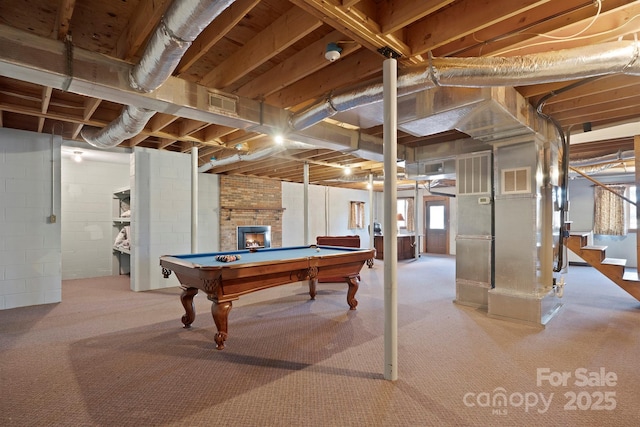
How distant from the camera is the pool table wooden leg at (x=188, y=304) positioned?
11.3 ft

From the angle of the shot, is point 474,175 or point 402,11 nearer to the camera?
point 402,11

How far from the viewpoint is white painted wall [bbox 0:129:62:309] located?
4281mm

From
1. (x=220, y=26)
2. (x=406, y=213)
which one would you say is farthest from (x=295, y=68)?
(x=406, y=213)

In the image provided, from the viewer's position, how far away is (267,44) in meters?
2.37

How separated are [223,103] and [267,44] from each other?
92cm

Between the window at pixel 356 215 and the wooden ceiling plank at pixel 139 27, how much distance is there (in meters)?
9.08

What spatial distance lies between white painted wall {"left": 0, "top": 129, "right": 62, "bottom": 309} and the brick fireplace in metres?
3.33

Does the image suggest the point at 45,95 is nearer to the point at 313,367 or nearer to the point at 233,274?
the point at 233,274

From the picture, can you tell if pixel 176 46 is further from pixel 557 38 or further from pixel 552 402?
pixel 552 402

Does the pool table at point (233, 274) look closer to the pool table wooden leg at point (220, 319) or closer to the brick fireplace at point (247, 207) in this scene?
the pool table wooden leg at point (220, 319)

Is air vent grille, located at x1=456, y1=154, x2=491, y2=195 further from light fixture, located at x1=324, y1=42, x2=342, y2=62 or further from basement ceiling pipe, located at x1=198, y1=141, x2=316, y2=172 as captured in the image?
light fixture, located at x1=324, y1=42, x2=342, y2=62

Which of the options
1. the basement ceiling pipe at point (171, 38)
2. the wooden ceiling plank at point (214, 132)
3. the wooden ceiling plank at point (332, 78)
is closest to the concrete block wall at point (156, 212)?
the wooden ceiling plank at point (214, 132)

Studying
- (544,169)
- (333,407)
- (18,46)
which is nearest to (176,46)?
(18,46)

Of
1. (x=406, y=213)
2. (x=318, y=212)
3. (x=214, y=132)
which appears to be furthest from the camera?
(x=406, y=213)
